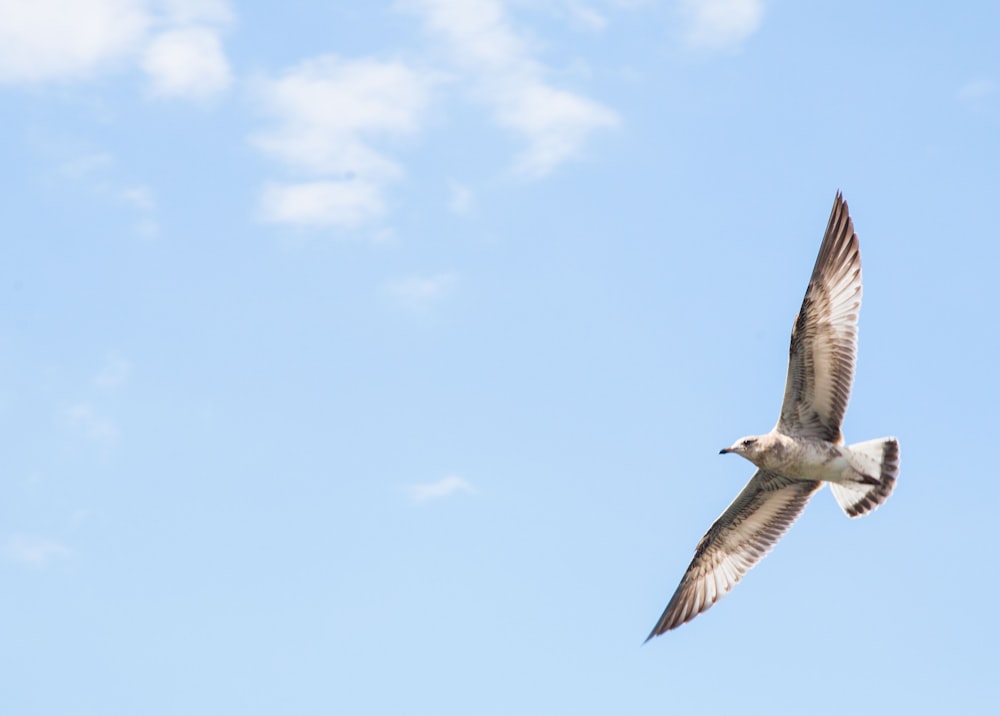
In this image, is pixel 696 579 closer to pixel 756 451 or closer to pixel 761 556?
pixel 761 556

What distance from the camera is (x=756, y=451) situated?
61.8 ft

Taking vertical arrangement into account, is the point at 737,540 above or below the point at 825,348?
below

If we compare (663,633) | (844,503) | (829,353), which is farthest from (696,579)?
(829,353)

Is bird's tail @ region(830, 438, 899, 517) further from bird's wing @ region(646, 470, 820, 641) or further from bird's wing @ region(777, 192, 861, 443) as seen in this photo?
bird's wing @ region(646, 470, 820, 641)

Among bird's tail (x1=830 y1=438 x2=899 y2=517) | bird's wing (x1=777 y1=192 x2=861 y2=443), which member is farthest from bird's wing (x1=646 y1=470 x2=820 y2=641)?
bird's wing (x1=777 y1=192 x2=861 y2=443)

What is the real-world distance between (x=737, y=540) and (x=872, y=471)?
246cm

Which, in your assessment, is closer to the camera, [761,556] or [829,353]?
[829,353]

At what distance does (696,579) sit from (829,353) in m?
4.22

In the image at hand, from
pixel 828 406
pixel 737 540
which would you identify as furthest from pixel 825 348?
pixel 737 540

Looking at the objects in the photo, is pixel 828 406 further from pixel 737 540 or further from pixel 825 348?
pixel 737 540

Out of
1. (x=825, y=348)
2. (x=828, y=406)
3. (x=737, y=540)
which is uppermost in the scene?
(x=825, y=348)

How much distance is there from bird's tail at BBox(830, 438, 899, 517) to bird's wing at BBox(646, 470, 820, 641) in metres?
0.99

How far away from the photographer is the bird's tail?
18.8m

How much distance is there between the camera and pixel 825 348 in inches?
728
